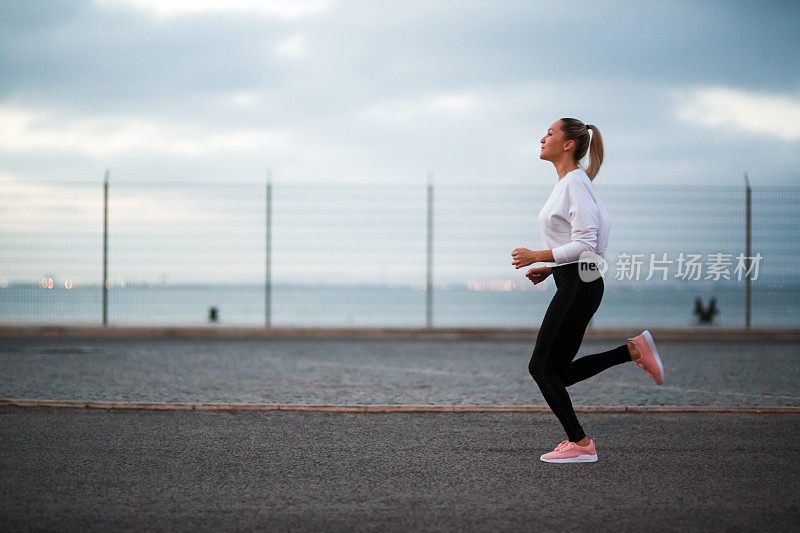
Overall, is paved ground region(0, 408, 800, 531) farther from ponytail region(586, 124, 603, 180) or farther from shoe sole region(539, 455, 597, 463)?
ponytail region(586, 124, 603, 180)

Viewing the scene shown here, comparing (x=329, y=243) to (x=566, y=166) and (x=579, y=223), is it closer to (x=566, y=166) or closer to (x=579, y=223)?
(x=566, y=166)

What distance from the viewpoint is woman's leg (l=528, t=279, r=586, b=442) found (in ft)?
12.7

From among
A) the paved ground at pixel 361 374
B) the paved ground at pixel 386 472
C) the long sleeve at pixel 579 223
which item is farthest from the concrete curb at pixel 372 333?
the long sleeve at pixel 579 223

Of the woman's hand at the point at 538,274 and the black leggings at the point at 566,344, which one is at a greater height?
the woman's hand at the point at 538,274

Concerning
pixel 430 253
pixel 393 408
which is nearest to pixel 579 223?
pixel 393 408

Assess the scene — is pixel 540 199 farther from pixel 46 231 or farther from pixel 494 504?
pixel 494 504

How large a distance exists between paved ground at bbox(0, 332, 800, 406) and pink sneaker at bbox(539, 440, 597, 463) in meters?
1.99

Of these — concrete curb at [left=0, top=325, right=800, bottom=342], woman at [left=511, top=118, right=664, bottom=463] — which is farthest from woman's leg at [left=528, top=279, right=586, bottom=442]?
concrete curb at [left=0, top=325, right=800, bottom=342]

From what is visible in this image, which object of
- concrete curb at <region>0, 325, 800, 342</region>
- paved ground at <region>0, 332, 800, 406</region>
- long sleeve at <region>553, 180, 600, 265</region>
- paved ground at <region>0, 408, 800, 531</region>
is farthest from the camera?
concrete curb at <region>0, 325, 800, 342</region>

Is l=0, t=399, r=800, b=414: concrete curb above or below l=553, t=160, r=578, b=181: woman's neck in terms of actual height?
below

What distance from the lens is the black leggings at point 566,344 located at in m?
3.86

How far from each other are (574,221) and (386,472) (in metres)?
1.67

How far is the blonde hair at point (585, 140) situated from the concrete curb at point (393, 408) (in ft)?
7.24

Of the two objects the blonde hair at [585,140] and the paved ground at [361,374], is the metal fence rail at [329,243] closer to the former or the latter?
the paved ground at [361,374]
